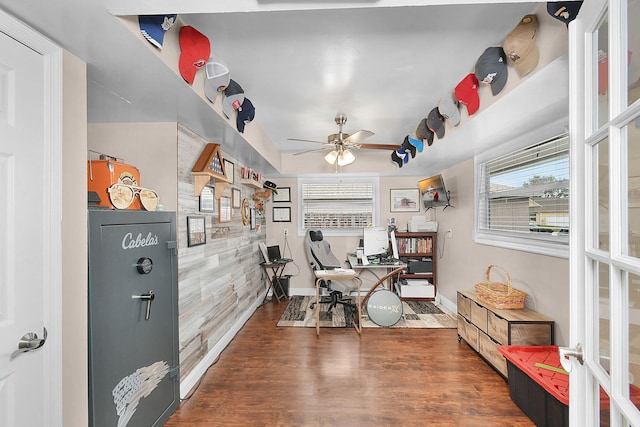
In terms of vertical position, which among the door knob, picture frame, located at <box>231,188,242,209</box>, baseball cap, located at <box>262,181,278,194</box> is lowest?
the door knob

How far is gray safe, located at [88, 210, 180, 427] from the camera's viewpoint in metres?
1.56

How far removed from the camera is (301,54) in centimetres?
217

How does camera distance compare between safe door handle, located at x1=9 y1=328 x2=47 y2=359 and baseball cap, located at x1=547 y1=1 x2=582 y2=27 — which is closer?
safe door handle, located at x1=9 y1=328 x2=47 y2=359

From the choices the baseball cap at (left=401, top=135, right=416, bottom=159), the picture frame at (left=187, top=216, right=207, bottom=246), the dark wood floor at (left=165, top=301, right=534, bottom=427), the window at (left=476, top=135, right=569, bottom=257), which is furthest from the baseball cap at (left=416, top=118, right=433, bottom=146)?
the picture frame at (left=187, top=216, right=207, bottom=246)

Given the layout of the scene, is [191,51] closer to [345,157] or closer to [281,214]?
[345,157]

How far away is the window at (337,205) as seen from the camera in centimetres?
564

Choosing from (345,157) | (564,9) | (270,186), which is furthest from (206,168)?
(270,186)

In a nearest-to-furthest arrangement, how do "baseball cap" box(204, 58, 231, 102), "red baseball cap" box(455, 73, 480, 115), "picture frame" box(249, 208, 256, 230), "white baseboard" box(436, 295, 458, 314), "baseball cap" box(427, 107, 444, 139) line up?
"baseball cap" box(204, 58, 231, 102) < "red baseball cap" box(455, 73, 480, 115) < "baseball cap" box(427, 107, 444, 139) < "white baseboard" box(436, 295, 458, 314) < "picture frame" box(249, 208, 256, 230)

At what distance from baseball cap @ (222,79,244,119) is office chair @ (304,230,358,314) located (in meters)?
2.48

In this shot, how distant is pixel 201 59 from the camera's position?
1.79 m

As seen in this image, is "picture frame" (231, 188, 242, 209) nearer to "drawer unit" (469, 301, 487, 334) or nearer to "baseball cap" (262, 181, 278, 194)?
"baseball cap" (262, 181, 278, 194)

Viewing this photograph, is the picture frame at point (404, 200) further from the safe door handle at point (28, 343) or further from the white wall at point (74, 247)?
the safe door handle at point (28, 343)

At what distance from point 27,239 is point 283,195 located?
449 centimetres

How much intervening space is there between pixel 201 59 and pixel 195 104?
14.2 inches
